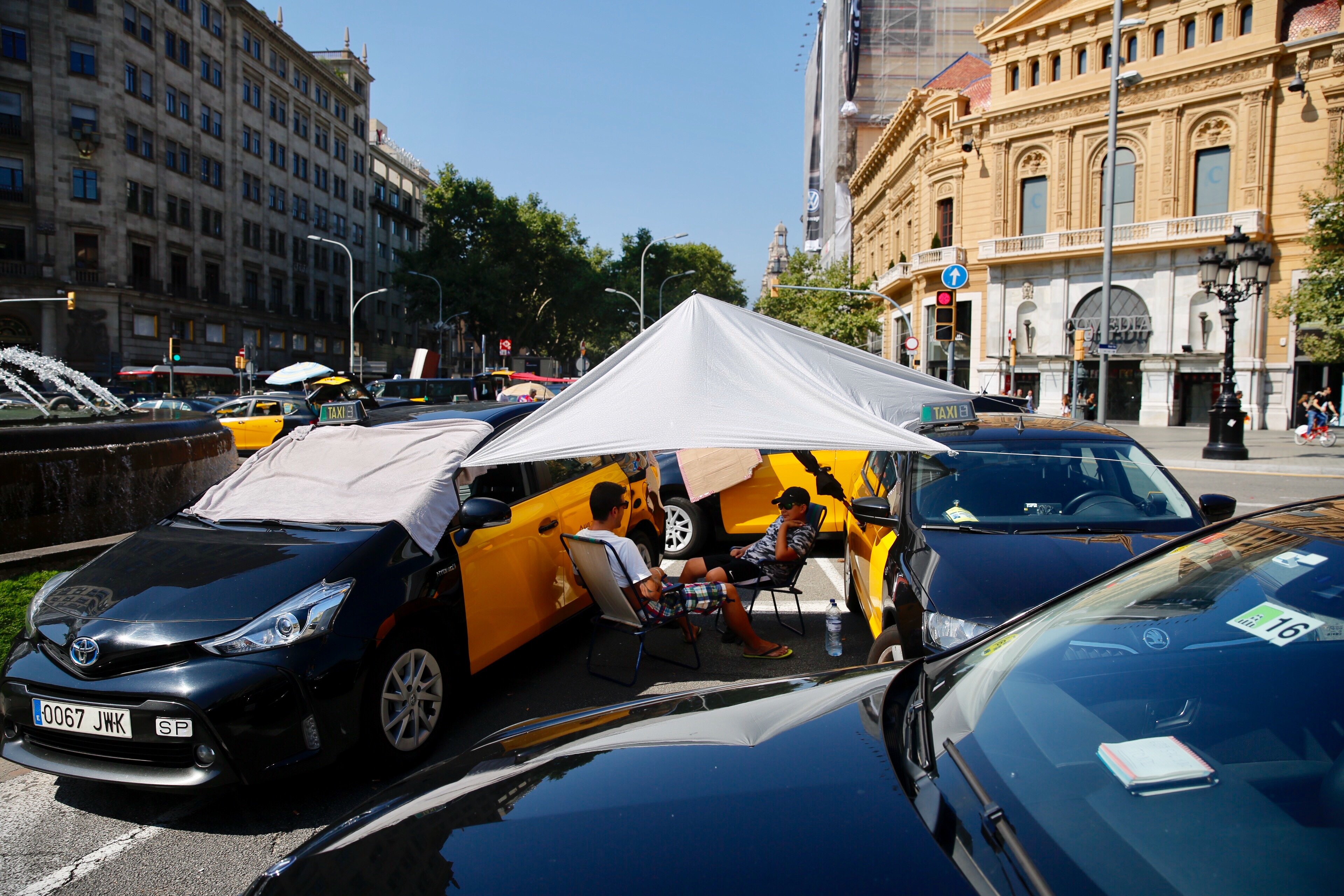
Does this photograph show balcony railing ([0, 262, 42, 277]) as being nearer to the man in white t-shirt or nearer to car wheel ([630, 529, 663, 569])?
car wheel ([630, 529, 663, 569])

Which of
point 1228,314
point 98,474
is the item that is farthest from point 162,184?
point 1228,314

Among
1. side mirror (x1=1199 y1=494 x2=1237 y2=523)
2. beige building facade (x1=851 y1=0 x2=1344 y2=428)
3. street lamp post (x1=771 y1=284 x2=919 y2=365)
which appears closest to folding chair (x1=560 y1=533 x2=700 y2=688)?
side mirror (x1=1199 y1=494 x2=1237 y2=523)

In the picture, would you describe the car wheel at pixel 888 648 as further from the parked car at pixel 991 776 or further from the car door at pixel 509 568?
the car door at pixel 509 568

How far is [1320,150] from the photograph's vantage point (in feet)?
112

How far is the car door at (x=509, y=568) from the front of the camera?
176 inches

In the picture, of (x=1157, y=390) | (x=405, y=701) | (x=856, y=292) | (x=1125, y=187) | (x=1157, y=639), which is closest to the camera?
(x=1157, y=639)

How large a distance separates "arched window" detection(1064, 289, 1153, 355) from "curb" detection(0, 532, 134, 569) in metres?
38.0

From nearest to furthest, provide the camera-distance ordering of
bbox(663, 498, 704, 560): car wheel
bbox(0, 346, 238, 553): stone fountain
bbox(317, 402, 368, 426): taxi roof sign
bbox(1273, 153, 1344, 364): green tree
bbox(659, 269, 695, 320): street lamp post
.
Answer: bbox(317, 402, 368, 426): taxi roof sign
bbox(0, 346, 238, 553): stone fountain
bbox(663, 498, 704, 560): car wheel
bbox(1273, 153, 1344, 364): green tree
bbox(659, 269, 695, 320): street lamp post

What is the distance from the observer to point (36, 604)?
389 cm

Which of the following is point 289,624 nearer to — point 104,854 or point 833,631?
point 104,854

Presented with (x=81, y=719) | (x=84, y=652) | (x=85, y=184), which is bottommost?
(x=81, y=719)

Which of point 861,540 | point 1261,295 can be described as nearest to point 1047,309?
point 1261,295

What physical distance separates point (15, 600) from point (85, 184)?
47.2 m

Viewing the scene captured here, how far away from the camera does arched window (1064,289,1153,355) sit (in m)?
37.8
